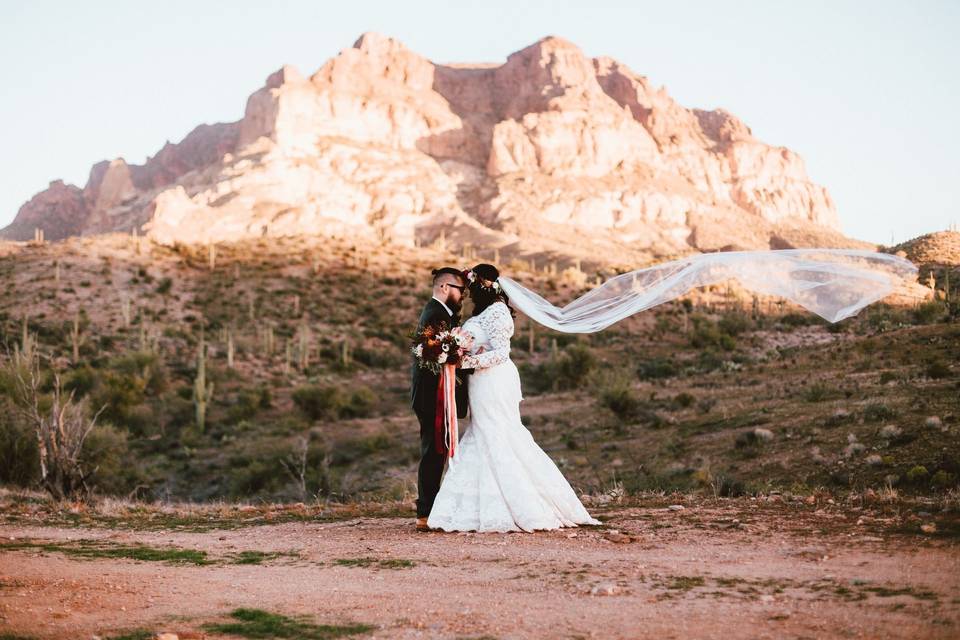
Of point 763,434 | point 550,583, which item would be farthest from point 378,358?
point 550,583

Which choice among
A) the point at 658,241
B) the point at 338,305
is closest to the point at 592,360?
the point at 338,305

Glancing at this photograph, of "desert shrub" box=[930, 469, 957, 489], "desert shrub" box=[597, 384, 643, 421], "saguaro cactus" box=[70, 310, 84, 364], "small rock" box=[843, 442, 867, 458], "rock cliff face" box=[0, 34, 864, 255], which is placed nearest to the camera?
"desert shrub" box=[930, 469, 957, 489]

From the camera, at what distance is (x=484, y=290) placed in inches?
361

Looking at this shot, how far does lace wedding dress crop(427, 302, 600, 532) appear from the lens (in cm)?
858

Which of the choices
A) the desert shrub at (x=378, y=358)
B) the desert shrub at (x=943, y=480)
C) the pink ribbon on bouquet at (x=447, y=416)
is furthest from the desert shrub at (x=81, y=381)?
→ the desert shrub at (x=943, y=480)

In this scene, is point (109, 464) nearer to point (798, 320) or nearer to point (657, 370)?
point (657, 370)

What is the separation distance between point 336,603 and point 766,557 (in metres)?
3.29

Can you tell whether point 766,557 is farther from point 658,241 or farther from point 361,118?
point 361,118

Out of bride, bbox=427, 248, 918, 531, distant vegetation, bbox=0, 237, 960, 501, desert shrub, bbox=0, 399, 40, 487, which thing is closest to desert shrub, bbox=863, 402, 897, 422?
distant vegetation, bbox=0, 237, 960, 501

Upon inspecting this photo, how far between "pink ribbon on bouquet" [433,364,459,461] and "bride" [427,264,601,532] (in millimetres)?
145

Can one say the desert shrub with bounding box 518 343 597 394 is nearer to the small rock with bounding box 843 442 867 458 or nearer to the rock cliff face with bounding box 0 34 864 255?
the small rock with bounding box 843 442 867 458

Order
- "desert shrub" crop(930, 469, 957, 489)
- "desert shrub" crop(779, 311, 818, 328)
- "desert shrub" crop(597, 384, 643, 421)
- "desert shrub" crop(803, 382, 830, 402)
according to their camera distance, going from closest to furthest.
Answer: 1. "desert shrub" crop(930, 469, 957, 489)
2. "desert shrub" crop(803, 382, 830, 402)
3. "desert shrub" crop(597, 384, 643, 421)
4. "desert shrub" crop(779, 311, 818, 328)

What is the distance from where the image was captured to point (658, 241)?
107438 millimetres

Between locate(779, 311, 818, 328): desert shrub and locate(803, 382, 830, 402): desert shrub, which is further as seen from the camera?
locate(779, 311, 818, 328): desert shrub
